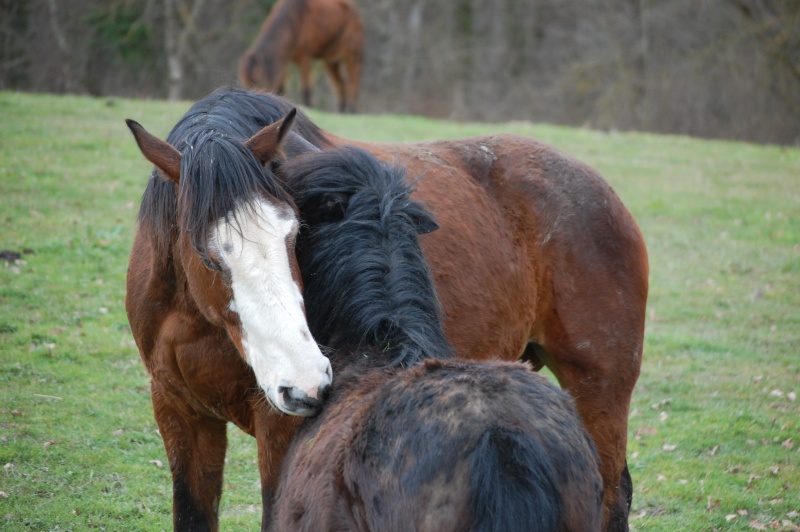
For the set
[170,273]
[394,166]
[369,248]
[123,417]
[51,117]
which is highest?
[394,166]

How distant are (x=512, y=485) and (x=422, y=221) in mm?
1423

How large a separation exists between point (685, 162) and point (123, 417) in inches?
448

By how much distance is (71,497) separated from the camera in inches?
178

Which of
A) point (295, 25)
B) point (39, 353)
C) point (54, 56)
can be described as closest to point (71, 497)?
point (39, 353)

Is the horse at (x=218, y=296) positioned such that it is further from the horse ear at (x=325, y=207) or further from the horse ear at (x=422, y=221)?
the horse ear at (x=422, y=221)

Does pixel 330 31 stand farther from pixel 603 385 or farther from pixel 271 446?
pixel 271 446

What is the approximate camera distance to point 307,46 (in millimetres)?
17938

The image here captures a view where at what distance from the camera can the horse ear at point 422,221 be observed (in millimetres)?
3152

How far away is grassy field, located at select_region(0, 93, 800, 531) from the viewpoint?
190 inches

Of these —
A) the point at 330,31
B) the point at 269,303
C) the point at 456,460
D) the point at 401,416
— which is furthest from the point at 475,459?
the point at 330,31

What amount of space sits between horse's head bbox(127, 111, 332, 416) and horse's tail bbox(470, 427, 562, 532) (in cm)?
78

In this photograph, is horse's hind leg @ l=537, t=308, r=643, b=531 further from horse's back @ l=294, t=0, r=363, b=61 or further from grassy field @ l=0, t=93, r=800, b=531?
horse's back @ l=294, t=0, r=363, b=61

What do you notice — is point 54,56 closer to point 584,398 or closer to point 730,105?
point 730,105

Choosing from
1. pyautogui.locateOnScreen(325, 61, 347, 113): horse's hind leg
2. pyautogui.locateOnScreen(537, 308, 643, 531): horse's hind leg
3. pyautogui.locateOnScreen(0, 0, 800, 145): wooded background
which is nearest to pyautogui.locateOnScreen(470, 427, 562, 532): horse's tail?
pyautogui.locateOnScreen(537, 308, 643, 531): horse's hind leg
